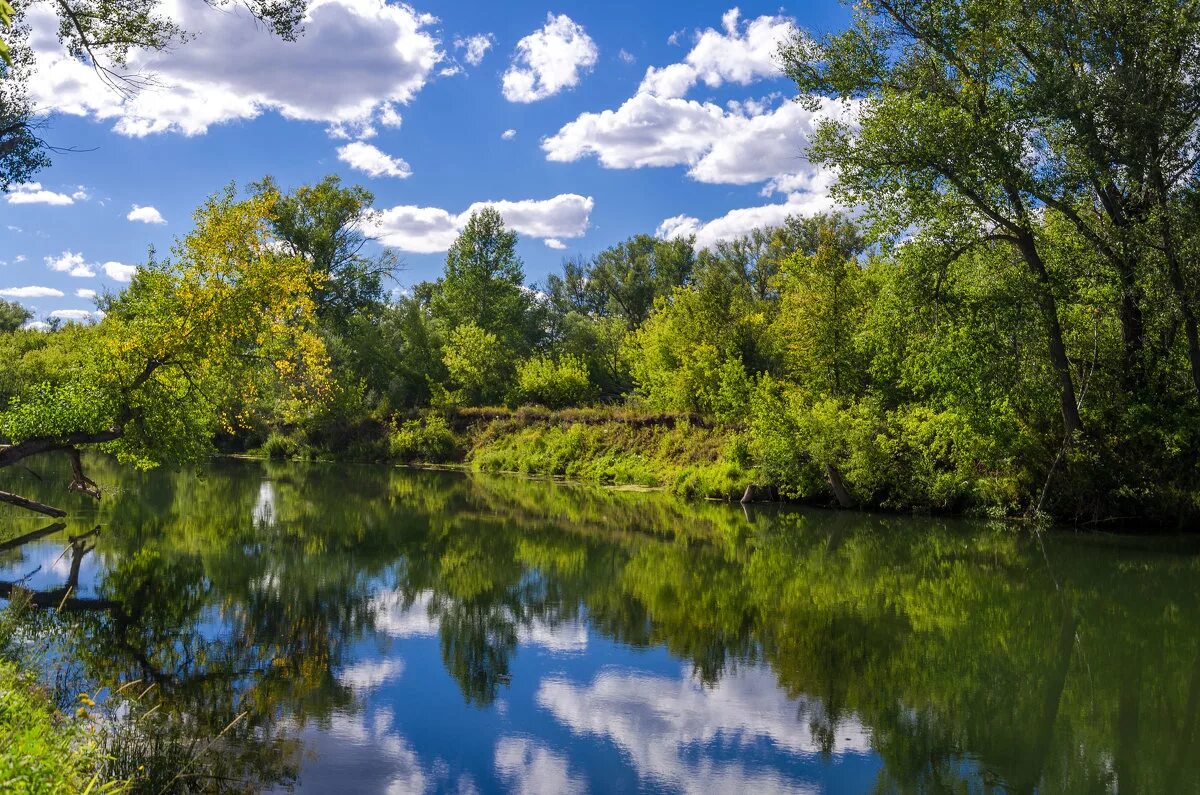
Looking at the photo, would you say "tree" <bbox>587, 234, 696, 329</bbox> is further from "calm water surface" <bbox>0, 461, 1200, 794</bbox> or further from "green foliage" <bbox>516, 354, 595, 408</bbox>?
"calm water surface" <bbox>0, 461, 1200, 794</bbox>

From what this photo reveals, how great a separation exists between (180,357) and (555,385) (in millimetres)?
31346

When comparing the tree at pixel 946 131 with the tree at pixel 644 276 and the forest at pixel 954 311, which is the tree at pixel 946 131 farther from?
the tree at pixel 644 276

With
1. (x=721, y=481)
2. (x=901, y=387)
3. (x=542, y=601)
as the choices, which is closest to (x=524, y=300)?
(x=721, y=481)

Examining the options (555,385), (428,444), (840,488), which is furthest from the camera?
(555,385)

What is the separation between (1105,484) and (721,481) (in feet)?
39.3

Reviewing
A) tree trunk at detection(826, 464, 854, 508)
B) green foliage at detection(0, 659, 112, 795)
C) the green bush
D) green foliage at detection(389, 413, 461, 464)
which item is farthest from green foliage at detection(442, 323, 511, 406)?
green foliage at detection(0, 659, 112, 795)

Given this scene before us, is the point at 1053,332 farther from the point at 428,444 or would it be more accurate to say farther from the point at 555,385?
the point at 428,444

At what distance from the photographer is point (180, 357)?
18938 millimetres

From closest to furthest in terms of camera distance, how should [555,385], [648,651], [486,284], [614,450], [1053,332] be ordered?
[648,651], [1053,332], [614,450], [555,385], [486,284]

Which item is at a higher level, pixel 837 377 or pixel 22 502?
pixel 837 377

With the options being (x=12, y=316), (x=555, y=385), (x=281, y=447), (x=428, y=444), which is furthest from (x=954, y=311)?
Result: (x=12, y=316)

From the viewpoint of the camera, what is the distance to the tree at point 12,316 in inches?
3556

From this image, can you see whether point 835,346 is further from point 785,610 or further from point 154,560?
point 154,560

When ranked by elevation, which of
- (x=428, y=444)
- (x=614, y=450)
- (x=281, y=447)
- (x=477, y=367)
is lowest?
(x=281, y=447)
